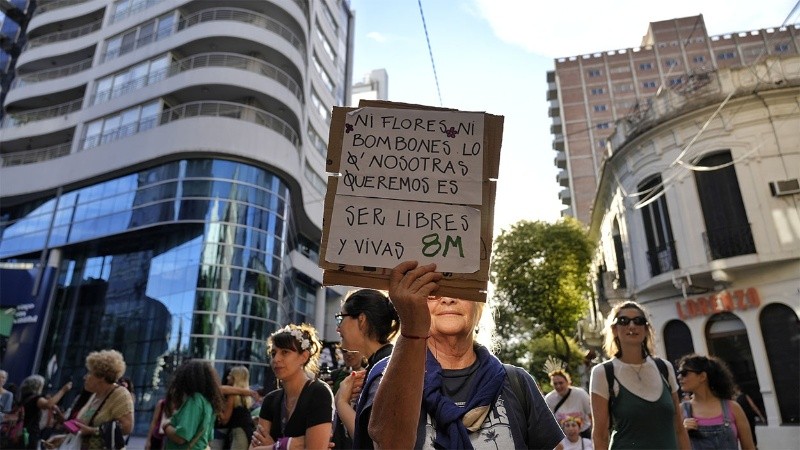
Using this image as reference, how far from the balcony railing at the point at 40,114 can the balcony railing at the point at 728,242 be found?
1205 inches

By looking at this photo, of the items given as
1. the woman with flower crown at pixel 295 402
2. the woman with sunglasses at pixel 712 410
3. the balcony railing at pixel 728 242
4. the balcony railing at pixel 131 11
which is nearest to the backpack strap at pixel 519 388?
the woman with flower crown at pixel 295 402

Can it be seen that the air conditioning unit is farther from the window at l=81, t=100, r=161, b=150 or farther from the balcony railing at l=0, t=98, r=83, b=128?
the balcony railing at l=0, t=98, r=83, b=128

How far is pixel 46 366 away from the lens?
22.5 meters

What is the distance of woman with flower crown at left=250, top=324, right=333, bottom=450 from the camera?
285cm

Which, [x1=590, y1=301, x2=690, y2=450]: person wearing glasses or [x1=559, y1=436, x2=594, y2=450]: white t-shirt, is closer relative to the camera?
[x1=590, y1=301, x2=690, y2=450]: person wearing glasses

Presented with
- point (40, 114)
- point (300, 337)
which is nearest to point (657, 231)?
point (300, 337)

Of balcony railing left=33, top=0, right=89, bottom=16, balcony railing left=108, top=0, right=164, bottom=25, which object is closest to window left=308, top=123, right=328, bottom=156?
balcony railing left=108, top=0, right=164, bottom=25

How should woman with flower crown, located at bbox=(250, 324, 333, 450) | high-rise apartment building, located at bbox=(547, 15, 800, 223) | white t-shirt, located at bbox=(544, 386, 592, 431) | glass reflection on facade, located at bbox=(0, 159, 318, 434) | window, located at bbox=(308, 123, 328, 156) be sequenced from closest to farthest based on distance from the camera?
woman with flower crown, located at bbox=(250, 324, 333, 450) < white t-shirt, located at bbox=(544, 386, 592, 431) < glass reflection on facade, located at bbox=(0, 159, 318, 434) < window, located at bbox=(308, 123, 328, 156) < high-rise apartment building, located at bbox=(547, 15, 800, 223)

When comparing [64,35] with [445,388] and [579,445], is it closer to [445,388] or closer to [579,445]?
[579,445]

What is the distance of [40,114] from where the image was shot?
29.2 metres

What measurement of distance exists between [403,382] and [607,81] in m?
66.3

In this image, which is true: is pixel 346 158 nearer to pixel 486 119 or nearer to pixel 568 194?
pixel 486 119

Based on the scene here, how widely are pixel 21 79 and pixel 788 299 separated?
38.5 m

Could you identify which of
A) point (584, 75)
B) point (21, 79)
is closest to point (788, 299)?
point (21, 79)
